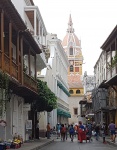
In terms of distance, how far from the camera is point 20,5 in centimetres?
3372

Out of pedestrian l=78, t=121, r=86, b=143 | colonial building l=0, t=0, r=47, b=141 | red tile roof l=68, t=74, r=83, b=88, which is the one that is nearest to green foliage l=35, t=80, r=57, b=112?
colonial building l=0, t=0, r=47, b=141

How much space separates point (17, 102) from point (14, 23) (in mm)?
8183

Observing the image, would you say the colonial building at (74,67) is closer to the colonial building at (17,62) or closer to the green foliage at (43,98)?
the colonial building at (17,62)

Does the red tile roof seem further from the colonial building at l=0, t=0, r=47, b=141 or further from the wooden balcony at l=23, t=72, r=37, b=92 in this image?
the wooden balcony at l=23, t=72, r=37, b=92

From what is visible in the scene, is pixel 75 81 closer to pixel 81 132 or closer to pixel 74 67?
pixel 74 67

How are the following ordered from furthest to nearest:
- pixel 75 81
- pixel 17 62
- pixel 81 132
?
pixel 75 81 < pixel 81 132 < pixel 17 62

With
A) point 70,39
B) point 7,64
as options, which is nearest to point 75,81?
point 70,39

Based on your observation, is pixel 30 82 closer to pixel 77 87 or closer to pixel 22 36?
pixel 22 36

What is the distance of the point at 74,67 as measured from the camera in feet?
440

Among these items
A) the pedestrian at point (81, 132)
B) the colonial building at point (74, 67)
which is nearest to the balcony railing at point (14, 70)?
the pedestrian at point (81, 132)

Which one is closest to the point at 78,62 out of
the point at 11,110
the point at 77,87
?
the point at 77,87

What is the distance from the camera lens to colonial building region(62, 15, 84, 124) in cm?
11956

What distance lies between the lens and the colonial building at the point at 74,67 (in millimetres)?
119562

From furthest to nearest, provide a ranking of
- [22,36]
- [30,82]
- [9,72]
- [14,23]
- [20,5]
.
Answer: [20,5] → [30,82] → [22,36] → [14,23] → [9,72]
